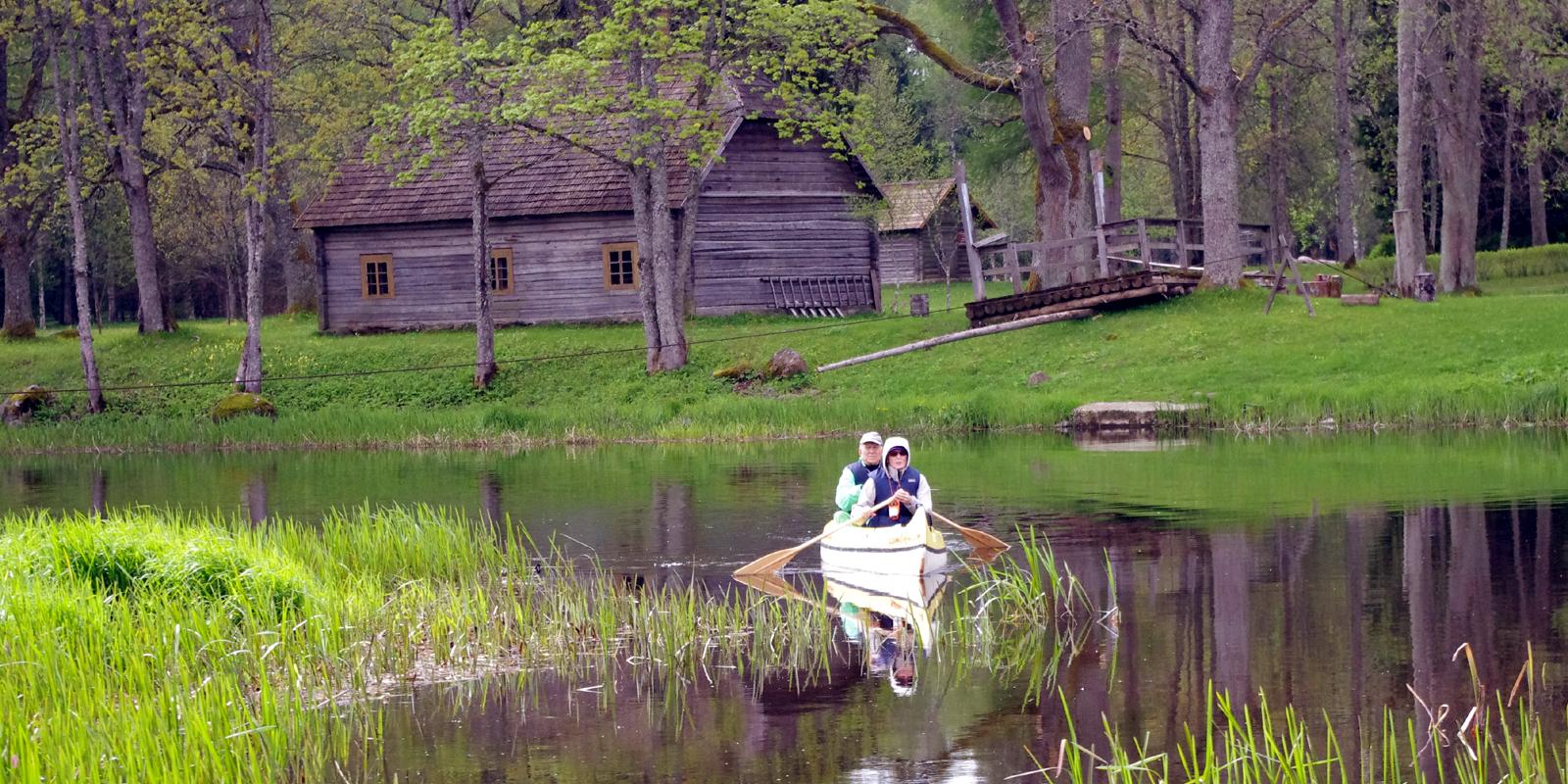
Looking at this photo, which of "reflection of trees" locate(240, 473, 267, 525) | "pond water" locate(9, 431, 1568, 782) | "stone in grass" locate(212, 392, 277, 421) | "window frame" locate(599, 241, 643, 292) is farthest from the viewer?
"window frame" locate(599, 241, 643, 292)

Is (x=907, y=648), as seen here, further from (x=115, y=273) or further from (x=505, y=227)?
(x=115, y=273)

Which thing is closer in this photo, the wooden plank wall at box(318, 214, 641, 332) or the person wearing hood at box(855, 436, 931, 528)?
the person wearing hood at box(855, 436, 931, 528)

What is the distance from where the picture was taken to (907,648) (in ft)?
44.1

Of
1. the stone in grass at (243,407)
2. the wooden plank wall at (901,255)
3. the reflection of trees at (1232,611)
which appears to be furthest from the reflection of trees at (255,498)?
the wooden plank wall at (901,255)

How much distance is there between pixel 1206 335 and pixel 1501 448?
10.5 meters

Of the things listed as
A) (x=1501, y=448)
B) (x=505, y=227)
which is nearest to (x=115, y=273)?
(x=505, y=227)

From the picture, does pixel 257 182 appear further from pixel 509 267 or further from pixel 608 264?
pixel 608 264

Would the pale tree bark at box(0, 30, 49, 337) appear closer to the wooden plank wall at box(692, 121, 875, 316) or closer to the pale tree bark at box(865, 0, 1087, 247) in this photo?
the wooden plank wall at box(692, 121, 875, 316)

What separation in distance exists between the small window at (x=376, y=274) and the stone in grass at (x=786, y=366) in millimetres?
15755

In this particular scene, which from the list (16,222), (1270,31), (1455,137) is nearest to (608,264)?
(16,222)

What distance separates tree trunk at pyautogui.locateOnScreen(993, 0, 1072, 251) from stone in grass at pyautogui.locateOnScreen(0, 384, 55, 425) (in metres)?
23.8

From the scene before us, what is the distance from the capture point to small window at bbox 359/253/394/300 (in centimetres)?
4934

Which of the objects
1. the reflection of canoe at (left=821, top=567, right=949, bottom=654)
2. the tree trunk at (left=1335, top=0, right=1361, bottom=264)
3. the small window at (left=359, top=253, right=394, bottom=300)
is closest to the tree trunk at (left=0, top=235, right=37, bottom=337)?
the small window at (left=359, top=253, right=394, bottom=300)

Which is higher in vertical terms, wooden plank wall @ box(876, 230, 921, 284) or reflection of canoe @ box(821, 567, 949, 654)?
wooden plank wall @ box(876, 230, 921, 284)
